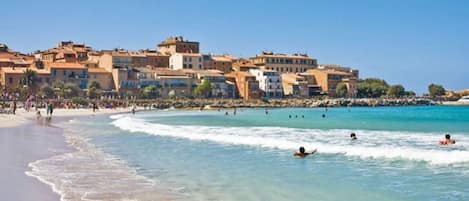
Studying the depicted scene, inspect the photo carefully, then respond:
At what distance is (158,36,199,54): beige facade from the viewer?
10462 centimetres

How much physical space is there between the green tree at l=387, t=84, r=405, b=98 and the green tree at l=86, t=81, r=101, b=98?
5819 cm

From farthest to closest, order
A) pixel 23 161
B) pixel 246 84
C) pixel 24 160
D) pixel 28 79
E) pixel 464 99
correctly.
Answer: pixel 464 99, pixel 246 84, pixel 28 79, pixel 24 160, pixel 23 161

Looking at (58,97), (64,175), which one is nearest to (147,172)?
(64,175)

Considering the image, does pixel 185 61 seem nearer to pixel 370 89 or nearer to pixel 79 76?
pixel 79 76

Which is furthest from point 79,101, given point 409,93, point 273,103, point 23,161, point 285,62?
point 409,93

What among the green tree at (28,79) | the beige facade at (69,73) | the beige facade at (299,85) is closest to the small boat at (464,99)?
the beige facade at (299,85)

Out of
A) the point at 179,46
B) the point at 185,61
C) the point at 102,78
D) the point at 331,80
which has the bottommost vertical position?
the point at 102,78

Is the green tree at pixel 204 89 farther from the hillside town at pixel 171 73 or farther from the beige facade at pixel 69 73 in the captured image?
the beige facade at pixel 69 73

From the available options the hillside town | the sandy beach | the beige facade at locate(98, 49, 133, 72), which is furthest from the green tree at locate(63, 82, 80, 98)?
the sandy beach

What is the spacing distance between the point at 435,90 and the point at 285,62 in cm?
4018

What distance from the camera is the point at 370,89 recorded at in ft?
365

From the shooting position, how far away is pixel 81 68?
81.1 m

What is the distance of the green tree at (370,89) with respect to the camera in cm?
10976

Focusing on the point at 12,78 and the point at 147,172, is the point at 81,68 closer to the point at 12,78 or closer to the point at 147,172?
the point at 12,78
